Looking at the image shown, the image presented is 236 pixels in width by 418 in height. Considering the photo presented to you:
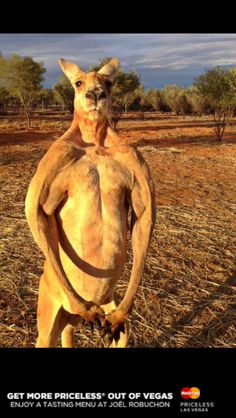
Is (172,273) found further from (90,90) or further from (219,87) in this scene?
(219,87)

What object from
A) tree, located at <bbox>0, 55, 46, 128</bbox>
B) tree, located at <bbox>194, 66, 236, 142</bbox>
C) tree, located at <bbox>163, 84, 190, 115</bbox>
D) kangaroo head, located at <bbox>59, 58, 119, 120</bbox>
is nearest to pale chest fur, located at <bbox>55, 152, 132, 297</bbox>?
kangaroo head, located at <bbox>59, 58, 119, 120</bbox>

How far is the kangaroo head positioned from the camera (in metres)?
1.90

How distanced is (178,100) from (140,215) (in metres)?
41.8

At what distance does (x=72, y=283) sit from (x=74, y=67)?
3.80 ft

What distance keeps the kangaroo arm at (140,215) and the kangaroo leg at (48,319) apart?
0.36 metres

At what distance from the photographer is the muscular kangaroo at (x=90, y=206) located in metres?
1.91

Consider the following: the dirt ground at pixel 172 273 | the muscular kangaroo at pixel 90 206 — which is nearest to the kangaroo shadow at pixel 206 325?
the dirt ground at pixel 172 273

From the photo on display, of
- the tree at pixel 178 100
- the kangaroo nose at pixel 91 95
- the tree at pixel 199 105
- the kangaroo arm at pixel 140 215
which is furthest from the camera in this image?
Result: the tree at pixel 178 100

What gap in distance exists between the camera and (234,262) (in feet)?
16.5

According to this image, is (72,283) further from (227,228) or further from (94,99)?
(227,228)

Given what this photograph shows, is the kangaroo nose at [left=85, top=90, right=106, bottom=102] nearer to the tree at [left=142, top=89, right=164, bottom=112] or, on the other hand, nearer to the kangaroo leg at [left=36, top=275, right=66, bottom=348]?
the kangaroo leg at [left=36, top=275, right=66, bottom=348]

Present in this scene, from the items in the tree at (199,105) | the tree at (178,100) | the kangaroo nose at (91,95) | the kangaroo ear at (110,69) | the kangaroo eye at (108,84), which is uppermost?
the tree at (178,100)
